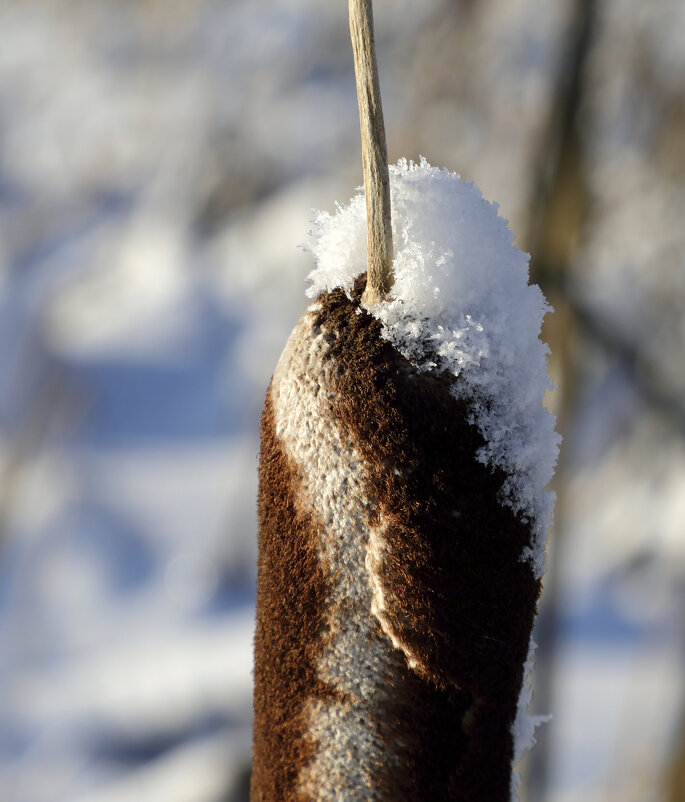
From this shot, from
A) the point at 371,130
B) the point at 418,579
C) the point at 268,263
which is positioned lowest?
the point at 418,579

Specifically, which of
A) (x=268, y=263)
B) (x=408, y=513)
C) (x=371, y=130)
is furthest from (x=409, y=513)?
(x=268, y=263)

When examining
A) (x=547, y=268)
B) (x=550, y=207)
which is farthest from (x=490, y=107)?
(x=547, y=268)

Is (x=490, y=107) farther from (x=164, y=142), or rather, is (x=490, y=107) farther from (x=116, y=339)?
(x=116, y=339)

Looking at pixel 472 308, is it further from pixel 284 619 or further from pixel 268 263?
pixel 268 263

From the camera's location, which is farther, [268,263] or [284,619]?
[268,263]

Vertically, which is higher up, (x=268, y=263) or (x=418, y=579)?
(x=268, y=263)

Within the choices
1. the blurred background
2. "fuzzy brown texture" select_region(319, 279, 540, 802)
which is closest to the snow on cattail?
"fuzzy brown texture" select_region(319, 279, 540, 802)
